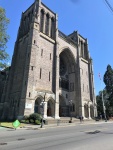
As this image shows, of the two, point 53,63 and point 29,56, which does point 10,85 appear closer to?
point 29,56

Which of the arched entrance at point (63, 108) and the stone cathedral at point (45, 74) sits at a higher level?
the stone cathedral at point (45, 74)

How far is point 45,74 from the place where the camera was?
32.8m

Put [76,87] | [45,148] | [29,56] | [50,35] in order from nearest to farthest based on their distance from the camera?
[45,148] → [29,56] → [50,35] → [76,87]

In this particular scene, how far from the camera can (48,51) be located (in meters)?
35.5

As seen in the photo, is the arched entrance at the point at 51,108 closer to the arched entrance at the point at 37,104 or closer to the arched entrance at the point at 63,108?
the arched entrance at the point at 37,104

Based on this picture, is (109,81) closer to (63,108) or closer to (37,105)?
(63,108)

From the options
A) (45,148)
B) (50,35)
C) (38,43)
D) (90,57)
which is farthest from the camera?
(90,57)

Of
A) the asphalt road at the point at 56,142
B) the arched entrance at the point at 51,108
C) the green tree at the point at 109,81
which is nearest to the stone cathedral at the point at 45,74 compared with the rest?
the arched entrance at the point at 51,108

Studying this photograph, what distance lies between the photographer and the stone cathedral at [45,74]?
95.3 feet

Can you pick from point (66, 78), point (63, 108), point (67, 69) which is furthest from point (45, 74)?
A: point (67, 69)

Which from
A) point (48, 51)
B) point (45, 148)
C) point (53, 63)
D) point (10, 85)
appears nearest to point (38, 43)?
point (48, 51)

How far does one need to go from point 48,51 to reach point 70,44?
1135 cm

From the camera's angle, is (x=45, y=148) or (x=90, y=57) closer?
(x=45, y=148)

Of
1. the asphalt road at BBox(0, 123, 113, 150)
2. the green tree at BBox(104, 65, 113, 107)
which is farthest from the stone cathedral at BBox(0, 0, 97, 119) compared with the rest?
the asphalt road at BBox(0, 123, 113, 150)
